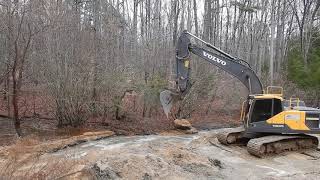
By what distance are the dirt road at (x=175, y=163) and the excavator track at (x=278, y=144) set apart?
0.24m

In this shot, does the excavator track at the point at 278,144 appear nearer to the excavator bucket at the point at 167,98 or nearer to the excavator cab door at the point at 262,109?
the excavator cab door at the point at 262,109

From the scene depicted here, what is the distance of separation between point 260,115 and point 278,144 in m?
1.07

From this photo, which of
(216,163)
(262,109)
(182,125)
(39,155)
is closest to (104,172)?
(39,155)

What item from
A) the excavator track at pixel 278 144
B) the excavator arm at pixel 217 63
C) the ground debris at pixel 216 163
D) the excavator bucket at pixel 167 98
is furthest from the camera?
the excavator arm at pixel 217 63

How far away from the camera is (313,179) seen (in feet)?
31.4

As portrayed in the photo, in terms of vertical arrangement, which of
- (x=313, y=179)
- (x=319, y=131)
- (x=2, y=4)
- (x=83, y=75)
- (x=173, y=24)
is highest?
(x=173, y=24)

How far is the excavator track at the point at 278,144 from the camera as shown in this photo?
11.8 metres

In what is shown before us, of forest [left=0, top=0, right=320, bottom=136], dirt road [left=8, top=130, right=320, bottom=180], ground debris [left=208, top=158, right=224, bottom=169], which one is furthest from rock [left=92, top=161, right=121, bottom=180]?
forest [left=0, top=0, right=320, bottom=136]

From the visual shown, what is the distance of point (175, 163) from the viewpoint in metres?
10.2

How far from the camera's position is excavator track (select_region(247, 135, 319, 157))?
1178 centimetres

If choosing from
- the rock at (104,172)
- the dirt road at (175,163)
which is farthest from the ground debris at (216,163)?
the rock at (104,172)

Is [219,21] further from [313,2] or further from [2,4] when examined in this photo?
[2,4]

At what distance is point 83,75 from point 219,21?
66.9 ft

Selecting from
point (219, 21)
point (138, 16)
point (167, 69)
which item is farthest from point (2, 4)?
point (219, 21)
